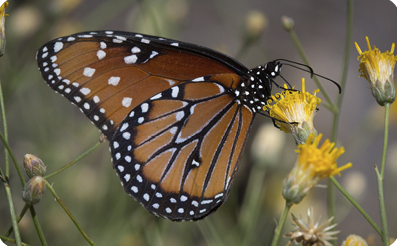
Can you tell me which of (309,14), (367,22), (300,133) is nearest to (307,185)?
(300,133)

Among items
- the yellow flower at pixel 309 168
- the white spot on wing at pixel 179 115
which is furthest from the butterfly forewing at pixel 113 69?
the yellow flower at pixel 309 168

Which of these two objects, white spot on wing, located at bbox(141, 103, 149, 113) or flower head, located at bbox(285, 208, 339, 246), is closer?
flower head, located at bbox(285, 208, 339, 246)

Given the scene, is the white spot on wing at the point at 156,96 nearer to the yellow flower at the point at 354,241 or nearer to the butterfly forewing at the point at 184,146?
the butterfly forewing at the point at 184,146

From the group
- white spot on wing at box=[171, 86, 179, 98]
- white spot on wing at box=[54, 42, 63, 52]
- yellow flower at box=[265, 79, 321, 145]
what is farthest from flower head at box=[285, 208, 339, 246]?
white spot on wing at box=[54, 42, 63, 52]

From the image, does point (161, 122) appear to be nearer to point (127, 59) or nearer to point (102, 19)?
point (127, 59)

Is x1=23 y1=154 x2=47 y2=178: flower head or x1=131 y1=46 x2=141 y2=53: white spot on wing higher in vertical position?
x1=131 y1=46 x2=141 y2=53: white spot on wing

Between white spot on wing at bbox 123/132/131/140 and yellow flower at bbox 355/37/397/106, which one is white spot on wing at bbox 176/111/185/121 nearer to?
white spot on wing at bbox 123/132/131/140

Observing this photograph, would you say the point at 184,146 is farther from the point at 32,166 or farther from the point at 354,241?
the point at 354,241

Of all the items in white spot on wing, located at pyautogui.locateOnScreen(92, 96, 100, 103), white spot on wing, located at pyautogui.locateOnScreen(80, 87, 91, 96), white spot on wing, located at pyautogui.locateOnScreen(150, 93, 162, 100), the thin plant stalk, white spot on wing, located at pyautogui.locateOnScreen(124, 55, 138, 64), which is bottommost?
the thin plant stalk
